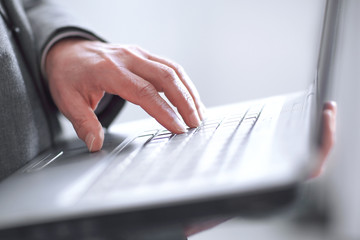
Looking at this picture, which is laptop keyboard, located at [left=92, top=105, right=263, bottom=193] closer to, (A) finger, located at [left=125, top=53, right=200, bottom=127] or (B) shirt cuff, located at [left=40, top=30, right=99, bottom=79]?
(A) finger, located at [left=125, top=53, right=200, bottom=127]

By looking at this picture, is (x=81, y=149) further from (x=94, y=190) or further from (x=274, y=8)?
(x=274, y=8)

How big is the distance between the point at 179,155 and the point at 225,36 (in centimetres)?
111

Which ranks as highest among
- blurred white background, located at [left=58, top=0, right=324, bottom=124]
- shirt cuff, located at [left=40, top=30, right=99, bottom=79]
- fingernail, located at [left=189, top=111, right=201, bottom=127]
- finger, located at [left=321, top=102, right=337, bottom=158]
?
shirt cuff, located at [left=40, top=30, right=99, bottom=79]

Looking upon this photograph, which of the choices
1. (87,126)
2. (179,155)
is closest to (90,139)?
(87,126)

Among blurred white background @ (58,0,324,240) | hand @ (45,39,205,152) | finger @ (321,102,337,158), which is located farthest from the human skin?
blurred white background @ (58,0,324,240)

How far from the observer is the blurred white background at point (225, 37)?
1.36 metres

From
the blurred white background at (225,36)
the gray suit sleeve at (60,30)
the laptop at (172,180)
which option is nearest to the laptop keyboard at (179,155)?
the laptop at (172,180)

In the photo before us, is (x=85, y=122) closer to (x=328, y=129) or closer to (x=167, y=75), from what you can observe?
(x=167, y=75)

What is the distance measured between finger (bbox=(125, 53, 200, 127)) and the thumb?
8 cm

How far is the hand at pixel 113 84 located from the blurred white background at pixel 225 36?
0.84 meters

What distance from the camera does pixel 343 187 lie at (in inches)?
58.0

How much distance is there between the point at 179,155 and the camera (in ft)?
1.13

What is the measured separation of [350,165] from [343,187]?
Result: 0.29 ft

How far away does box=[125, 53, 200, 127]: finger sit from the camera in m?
0.52
